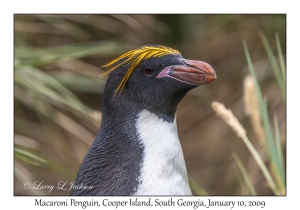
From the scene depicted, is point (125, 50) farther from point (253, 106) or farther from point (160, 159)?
point (160, 159)

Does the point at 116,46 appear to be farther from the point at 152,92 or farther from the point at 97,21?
the point at 152,92

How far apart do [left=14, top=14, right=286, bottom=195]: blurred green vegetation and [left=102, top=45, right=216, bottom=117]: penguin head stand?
945 millimetres

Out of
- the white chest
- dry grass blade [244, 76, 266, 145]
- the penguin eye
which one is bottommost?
the white chest

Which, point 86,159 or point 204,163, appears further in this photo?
point 204,163

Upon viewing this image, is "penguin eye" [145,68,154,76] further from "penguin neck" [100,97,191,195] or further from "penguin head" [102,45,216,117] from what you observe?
"penguin neck" [100,97,191,195]

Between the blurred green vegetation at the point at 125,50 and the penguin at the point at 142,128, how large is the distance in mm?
950

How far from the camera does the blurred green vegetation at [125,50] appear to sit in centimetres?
402

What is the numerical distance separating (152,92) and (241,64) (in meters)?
3.32

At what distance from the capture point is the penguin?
2338mm

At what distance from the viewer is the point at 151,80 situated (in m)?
2.50

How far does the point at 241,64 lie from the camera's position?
5.65 meters

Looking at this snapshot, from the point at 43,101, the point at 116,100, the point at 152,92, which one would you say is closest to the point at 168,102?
the point at 152,92

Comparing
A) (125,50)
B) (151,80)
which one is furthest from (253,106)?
(125,50)

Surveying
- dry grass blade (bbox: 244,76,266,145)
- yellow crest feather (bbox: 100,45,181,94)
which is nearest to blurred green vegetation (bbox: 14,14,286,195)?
yellow crest feather (bbox: 100,45,181,94)
